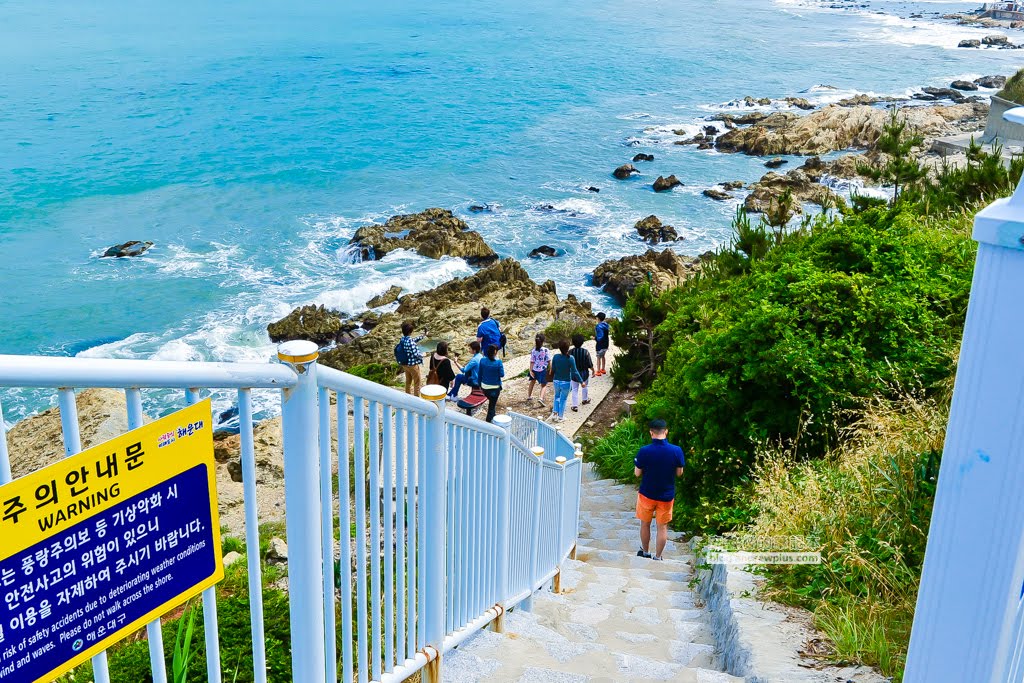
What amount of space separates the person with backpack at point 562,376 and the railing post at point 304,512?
11.9m

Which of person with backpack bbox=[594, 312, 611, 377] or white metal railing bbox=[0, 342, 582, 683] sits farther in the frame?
person with backpack bbox=[594, 312, 611, 377]

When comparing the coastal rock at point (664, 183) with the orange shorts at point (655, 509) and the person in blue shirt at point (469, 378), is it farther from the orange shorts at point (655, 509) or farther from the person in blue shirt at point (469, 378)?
the orange shorts at point (655, 509)

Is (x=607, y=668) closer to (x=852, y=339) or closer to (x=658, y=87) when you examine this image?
(x=852, y=339)

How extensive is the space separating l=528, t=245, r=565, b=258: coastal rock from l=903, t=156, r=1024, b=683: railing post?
29233 millimetres

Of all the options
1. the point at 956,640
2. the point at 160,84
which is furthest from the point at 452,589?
the point at 160,84

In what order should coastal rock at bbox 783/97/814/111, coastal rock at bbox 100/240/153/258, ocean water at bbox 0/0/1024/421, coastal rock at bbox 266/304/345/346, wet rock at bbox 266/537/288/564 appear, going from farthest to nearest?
1. coastal rock at bbox 783/97/814/111
2. coastal rock at bbox 100/240/153/258
3. ocean water at bbox 0/0/1024/421
4. coastal rock at bbox 266/304/345/346
5. wet rock at bbox 266/537/288/564

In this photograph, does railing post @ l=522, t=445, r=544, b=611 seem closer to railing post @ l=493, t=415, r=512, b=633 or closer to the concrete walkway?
railing post @ l=493, t=415, r=512, b=633

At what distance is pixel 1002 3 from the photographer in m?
95.4

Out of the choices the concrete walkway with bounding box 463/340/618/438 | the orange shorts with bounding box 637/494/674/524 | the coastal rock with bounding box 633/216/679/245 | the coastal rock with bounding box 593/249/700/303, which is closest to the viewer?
the orange shorts with bounding box 637/494/674/524

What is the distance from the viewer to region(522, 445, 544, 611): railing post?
6.48 meters

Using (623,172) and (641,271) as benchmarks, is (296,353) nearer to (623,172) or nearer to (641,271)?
(641,271)

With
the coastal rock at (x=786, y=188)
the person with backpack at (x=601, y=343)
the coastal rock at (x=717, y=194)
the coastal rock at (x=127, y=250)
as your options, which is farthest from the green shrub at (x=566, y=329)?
the coastal rock at (x=127, y=250)

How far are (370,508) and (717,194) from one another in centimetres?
3553

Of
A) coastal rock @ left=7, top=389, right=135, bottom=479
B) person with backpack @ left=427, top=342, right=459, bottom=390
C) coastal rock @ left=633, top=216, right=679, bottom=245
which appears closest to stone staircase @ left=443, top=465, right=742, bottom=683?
coastal rock @ left=7, top=389, right=135, bottom=479
